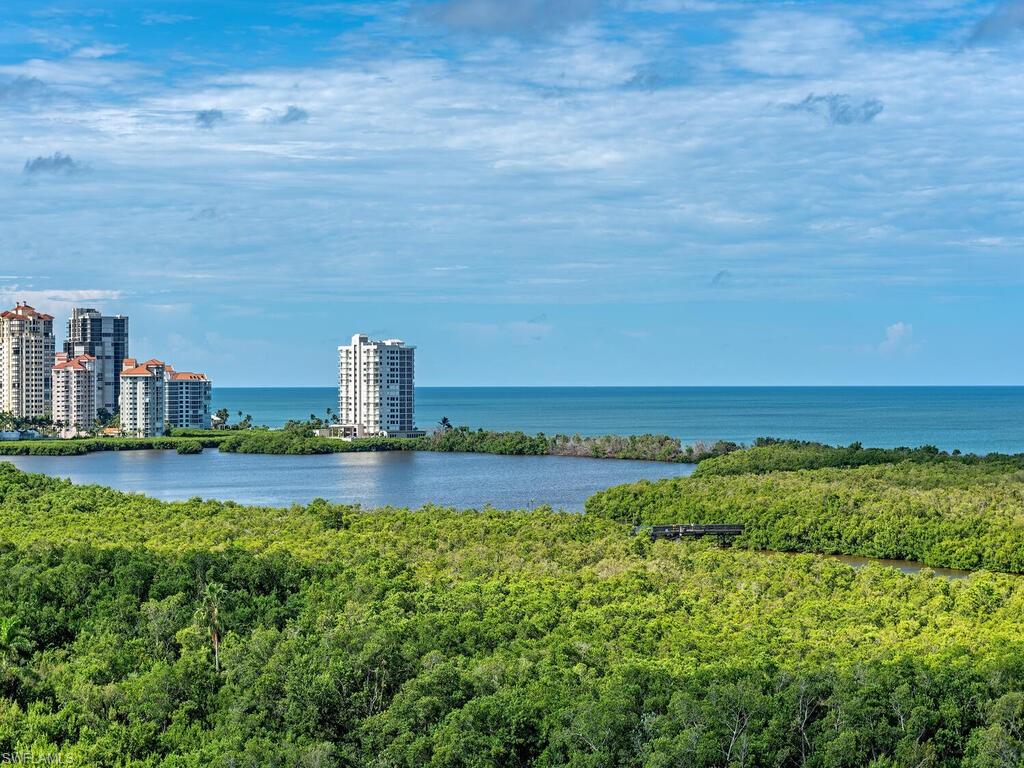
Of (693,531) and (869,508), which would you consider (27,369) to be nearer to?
(693,531)

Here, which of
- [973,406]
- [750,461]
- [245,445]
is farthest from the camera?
[973,406]

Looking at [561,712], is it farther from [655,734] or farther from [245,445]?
[245,445]

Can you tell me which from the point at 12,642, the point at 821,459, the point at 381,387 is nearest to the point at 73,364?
the point at 381,387

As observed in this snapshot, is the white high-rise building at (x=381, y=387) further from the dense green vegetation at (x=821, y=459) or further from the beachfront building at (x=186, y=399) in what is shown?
the dense green vegetation at (x=821, y=459)

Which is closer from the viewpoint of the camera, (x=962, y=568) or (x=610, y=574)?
(x=610, y=574)

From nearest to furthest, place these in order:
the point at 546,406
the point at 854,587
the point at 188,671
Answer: the point at 188,671, the point at 854,587, the point at 546,406

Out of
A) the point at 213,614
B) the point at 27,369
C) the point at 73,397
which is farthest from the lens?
the point at 27,369

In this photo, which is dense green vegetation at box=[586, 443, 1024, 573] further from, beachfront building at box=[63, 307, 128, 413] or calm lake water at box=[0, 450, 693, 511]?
beachfront building at box=[63, 307, 128, 413]

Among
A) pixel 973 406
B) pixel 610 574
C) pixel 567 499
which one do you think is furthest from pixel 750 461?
pixel 973 406
